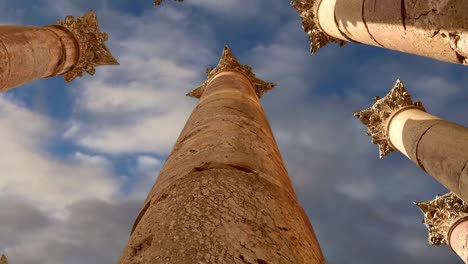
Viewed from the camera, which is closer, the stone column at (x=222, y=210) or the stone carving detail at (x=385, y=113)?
the stone column at (x=222, y=210)

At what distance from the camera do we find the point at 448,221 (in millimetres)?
12148

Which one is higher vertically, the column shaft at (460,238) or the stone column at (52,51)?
the stone column at (52,51)

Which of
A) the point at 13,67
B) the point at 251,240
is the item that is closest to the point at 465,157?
the point at 251,240

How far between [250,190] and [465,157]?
16.6ft

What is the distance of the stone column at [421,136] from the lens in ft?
24.9

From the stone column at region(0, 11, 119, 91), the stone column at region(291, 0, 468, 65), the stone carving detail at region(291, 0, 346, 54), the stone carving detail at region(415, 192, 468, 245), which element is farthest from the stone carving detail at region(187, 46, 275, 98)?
the stone carving detail at region(415, 192, 468, 245)

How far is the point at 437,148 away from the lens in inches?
339

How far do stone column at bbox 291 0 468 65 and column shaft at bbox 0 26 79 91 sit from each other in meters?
7.36

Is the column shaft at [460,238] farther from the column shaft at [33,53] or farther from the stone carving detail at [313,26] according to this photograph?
the column shaft at [33,53]

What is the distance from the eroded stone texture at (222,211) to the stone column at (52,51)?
4.94 metres

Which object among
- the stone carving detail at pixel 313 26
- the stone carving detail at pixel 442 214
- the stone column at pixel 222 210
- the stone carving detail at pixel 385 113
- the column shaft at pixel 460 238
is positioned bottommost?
the stone column at pixel 222 210

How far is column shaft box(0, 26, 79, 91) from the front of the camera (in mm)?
8484

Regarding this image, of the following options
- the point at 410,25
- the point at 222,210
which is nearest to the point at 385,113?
the point at 410,25

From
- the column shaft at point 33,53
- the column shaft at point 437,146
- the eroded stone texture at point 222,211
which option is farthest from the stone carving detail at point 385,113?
the column shaft at point 33,53
